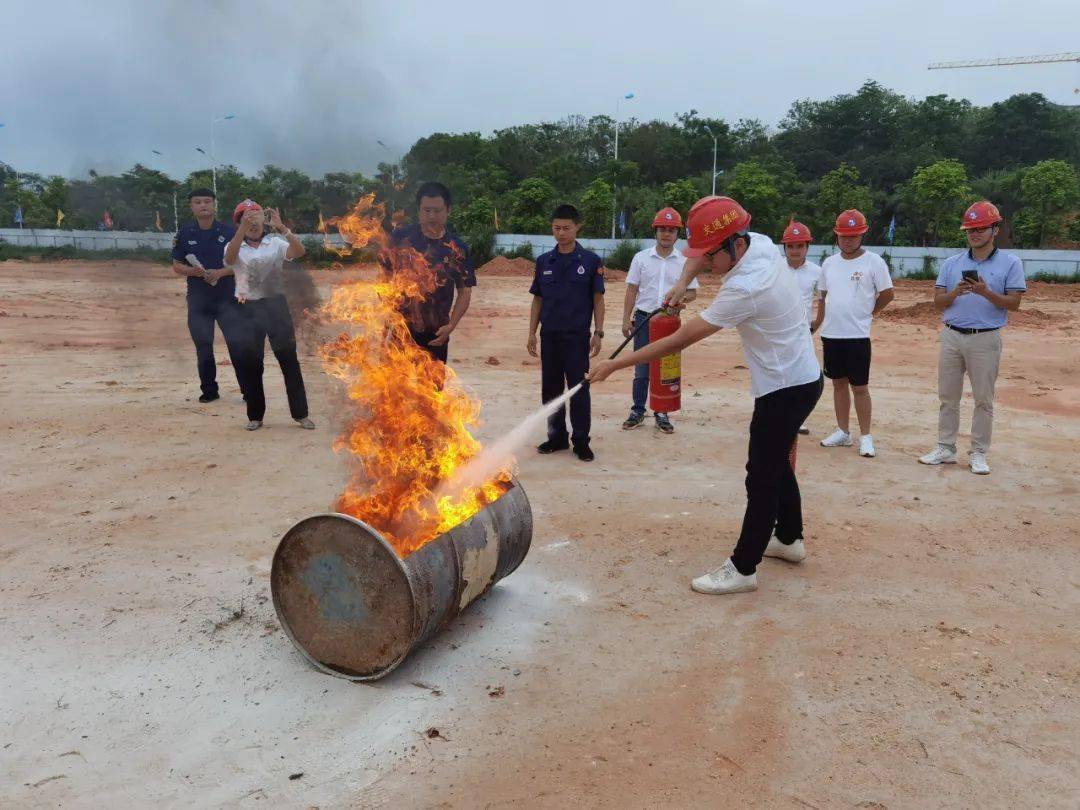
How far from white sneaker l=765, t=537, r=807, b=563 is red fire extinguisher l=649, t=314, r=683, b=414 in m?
3.04

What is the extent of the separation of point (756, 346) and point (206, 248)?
674cm

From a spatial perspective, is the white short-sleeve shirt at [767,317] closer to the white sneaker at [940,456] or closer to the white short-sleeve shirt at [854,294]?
the white short-sleeve shirt at [854,294]

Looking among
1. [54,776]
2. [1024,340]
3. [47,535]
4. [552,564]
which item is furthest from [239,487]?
[1024,340]

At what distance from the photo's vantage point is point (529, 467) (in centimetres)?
710

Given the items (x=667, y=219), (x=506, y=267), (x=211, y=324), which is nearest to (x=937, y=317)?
(x=667, y=219)

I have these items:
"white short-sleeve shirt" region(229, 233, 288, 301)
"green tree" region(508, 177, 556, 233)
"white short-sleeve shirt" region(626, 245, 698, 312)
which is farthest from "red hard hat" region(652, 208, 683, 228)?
"green tree" region(508, 177, 556, 233)

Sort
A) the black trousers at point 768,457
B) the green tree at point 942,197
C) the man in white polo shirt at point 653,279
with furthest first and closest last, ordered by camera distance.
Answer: the green tree at point 942,197, the man in white polo shirt at point 653,279, the black trousers at point 768,457

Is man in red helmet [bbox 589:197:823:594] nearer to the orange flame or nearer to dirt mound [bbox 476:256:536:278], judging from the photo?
the orange flame

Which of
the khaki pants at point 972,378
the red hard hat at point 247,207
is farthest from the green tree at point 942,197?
the red hard hat at point 247,207

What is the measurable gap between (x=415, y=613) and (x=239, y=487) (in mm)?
3657

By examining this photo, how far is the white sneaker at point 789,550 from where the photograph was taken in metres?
5.05

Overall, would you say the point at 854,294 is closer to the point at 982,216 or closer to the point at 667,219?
the point at 982,216

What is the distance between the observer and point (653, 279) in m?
8.02

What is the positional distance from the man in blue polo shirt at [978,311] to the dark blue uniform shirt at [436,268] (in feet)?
13.9
